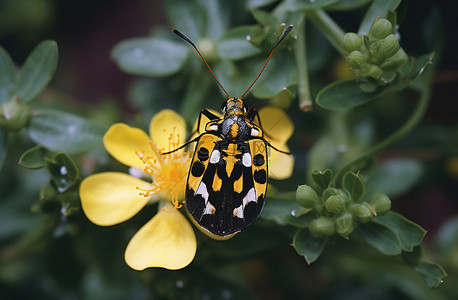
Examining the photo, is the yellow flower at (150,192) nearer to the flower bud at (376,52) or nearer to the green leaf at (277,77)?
the green leaf at (277,77)

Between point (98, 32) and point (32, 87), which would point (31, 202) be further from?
point (98, 32)

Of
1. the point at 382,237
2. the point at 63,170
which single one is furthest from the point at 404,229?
the point at 63,170

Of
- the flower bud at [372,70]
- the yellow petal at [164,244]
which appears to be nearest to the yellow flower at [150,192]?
the yellow petal at [164,244]

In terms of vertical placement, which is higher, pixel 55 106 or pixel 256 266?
pixel 55 106

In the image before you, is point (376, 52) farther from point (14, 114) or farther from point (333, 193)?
point (14, 114)

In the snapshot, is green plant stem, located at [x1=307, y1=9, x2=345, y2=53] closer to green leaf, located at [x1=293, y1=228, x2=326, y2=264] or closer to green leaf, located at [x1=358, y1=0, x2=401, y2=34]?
green leaf, located at [x1=358, y1=0, x2=401, y2=34]

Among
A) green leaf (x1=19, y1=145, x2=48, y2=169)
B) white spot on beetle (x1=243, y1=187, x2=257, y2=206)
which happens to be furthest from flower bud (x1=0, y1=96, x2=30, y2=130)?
white spot on beetle (x1=243, y1=187, x2=257, y2=206)

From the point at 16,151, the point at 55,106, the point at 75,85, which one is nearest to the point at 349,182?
the point at 55,106
